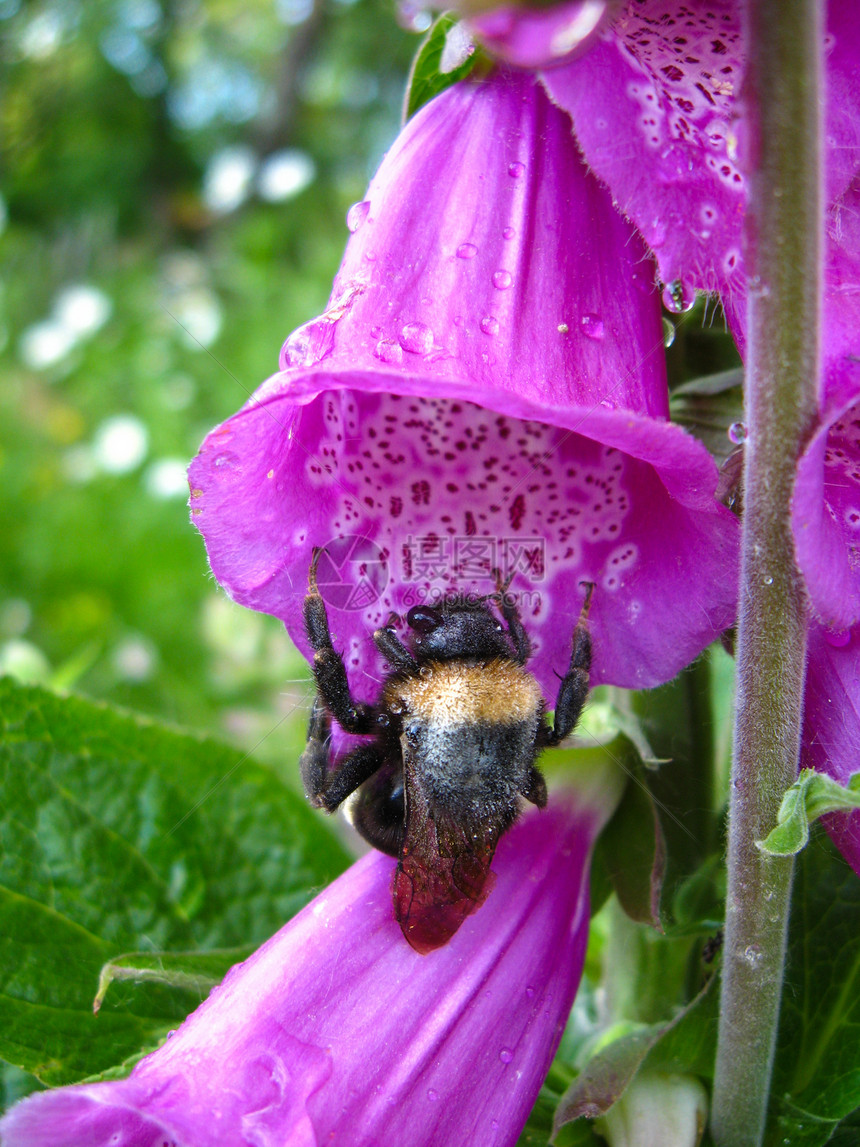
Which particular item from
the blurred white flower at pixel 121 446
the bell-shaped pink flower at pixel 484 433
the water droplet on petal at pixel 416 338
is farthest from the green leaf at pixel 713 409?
the blurred white flower at pixel 121 446

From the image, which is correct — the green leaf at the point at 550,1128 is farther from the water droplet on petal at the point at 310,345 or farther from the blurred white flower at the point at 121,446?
the blurred white flower at the point at 121,446

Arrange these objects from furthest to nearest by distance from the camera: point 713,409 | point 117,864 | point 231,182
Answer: point 231,182
point 117,864
point 713,409

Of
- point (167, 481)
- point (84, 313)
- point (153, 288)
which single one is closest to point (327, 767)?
point (167, 481)

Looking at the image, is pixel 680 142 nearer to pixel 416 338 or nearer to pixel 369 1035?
pixel 416 338

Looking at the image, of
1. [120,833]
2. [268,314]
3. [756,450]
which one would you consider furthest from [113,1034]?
[268,314]

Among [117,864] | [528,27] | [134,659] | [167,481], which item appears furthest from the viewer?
[167,481]

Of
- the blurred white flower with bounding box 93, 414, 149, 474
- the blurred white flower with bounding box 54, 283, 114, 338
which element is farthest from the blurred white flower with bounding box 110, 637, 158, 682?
the blurred white flower with bounding box 54, 283, 114, 338
